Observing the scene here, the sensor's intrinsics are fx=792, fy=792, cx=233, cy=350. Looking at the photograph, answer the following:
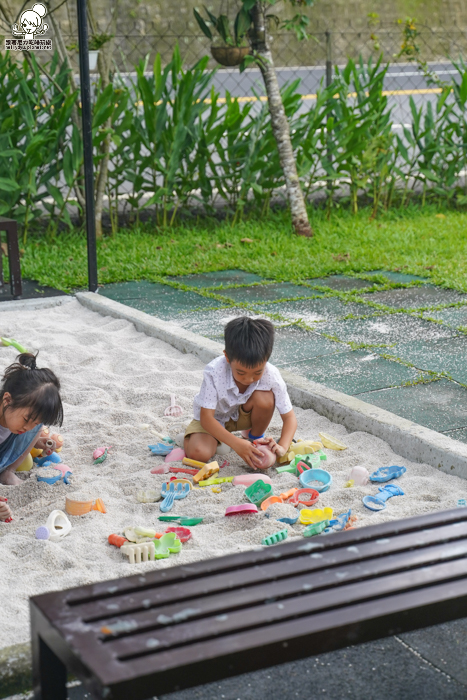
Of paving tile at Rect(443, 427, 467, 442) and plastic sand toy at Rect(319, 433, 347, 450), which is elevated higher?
paving tile at Rect(443, 427, 467, 442)

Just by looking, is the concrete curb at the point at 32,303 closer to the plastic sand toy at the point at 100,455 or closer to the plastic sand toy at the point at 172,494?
the plastic sand toy at the point at 100,455

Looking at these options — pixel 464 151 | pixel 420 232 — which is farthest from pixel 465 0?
pixel 420 232

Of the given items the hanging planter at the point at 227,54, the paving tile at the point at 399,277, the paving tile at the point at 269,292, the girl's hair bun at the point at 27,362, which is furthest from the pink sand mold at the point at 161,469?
the hanging planter at the point at 227,54

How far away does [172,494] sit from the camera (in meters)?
2.81

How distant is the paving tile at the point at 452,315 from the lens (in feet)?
16.1

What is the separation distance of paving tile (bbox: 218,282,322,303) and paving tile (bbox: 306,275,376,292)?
0.60 feet

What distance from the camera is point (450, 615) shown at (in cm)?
154

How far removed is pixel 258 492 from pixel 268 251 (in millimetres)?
4563

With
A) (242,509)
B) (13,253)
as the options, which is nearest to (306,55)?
(13,253)

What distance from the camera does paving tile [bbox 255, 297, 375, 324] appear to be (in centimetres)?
519

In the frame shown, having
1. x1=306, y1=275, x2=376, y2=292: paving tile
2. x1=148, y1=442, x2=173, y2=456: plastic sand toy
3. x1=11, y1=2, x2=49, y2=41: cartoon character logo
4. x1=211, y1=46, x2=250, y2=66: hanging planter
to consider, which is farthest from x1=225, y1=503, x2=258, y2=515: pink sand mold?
x1=211, y1=46, x2=250, y2=66: hanging planter

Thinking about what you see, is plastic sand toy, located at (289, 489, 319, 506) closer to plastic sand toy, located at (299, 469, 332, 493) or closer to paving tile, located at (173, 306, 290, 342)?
plastic sand toy, located at (299, 469, 332, 493)

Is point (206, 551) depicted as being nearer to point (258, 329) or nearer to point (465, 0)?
point (258, 329)

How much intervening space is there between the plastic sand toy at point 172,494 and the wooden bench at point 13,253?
10.5 ft
